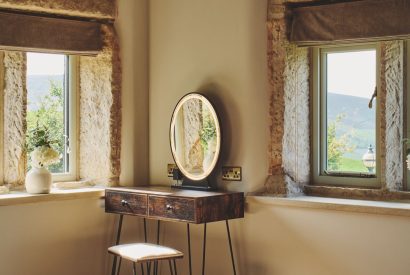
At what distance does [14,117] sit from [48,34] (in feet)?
2.13

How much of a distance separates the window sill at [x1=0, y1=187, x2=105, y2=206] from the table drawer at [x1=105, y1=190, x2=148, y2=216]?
0.12 m

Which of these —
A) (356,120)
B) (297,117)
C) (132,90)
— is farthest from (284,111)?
(132,90)

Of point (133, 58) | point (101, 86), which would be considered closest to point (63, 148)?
point (101, 86)

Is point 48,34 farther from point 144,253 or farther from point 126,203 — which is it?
point 144,253

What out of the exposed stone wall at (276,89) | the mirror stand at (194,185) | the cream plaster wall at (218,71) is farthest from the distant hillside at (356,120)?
the mirror stand at (194,185)

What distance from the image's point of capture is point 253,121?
13.1 feet

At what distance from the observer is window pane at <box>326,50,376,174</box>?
3.92 metres

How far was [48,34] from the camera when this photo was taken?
4.26 m

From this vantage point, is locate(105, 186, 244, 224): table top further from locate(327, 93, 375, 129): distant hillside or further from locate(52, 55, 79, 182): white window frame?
locate(327, 93, 375, 129): distant hillside

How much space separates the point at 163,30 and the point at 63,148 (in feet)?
3.93

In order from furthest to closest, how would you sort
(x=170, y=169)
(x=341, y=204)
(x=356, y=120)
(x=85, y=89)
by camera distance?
(x=85, y=89) → (x=170, y=169) → (x=356, y=120) → (x=341, y=204)

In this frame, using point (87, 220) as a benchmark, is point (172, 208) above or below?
above

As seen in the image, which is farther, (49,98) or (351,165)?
(49,98)

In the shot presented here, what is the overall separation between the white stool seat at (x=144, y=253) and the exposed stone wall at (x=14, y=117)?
991 millimetres
